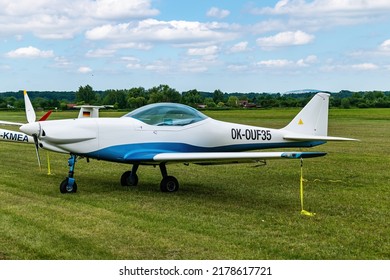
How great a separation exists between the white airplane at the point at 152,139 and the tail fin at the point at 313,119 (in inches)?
34.6

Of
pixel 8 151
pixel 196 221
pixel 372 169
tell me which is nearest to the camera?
pixel 196 221

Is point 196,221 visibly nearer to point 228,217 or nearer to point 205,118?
point 228,217

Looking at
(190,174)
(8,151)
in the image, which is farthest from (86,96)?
(190,174)

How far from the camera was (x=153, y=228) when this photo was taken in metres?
7.07

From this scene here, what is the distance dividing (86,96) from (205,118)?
4483 centimetres

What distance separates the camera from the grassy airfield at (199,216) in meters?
6.07

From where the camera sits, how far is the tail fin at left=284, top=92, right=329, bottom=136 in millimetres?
12133

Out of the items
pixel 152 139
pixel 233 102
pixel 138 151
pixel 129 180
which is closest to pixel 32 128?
pixel 138 151

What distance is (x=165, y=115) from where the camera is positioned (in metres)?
10.4

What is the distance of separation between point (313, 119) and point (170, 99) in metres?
53.9

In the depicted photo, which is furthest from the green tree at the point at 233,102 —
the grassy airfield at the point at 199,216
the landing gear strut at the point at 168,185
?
the landing gear strut at the point at 168,185

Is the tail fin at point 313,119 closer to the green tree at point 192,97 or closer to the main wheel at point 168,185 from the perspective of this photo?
the main wheel at point 168,185

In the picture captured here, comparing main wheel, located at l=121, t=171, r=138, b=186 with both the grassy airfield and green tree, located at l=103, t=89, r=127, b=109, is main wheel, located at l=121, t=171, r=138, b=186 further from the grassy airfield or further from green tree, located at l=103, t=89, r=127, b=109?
green tree, located at l=103, t=89, r=127, b=109

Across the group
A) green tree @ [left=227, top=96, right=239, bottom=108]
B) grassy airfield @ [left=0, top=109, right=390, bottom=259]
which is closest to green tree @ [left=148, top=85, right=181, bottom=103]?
green tree @ [left=227, top=96, right=239, bottom=108]
